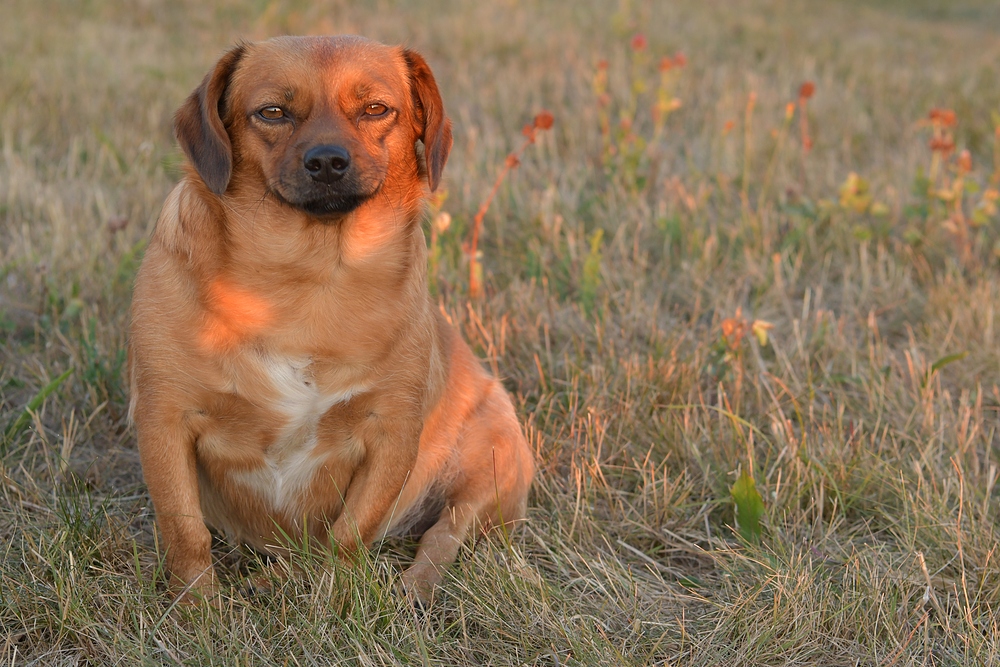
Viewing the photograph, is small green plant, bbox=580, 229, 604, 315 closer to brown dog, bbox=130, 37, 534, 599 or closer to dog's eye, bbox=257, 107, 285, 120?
brown dog, bbox=130, 37, 534, 599

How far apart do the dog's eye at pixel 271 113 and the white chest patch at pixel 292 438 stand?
2.13 feet

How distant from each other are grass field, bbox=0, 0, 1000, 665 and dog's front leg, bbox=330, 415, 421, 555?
138 mm

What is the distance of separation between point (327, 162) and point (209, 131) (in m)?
0.34

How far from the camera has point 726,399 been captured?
344 cm

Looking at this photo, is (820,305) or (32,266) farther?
(820,305)

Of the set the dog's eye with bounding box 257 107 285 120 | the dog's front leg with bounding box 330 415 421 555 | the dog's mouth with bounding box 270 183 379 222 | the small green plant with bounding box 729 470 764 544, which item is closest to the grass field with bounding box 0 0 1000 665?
the small green plant with bounding box 729 470 764 544

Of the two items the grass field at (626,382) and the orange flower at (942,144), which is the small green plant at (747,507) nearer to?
the grass field at (626,382)

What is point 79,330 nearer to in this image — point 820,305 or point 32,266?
point 32,266

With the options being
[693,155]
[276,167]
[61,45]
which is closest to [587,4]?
[693,155]

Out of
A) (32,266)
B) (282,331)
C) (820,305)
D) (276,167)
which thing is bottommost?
(820,305)

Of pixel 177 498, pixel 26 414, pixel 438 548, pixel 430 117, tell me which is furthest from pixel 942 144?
pixel 26 414

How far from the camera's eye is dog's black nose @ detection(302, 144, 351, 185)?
2.46 m

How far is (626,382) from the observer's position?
3615mm

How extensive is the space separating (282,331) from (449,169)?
324 cm
